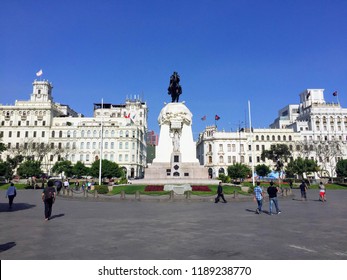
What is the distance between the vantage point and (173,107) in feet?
142

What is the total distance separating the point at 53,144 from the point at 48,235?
266 feet

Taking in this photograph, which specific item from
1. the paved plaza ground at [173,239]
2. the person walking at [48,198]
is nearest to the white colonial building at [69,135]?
the person walking at [48,198]

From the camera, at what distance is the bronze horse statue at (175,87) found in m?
45.2

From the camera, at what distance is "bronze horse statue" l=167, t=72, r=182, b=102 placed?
148ft

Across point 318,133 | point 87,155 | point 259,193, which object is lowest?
point 259,193

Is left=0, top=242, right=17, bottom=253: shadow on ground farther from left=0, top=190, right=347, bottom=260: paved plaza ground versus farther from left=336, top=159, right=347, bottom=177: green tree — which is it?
left=336, top=159, right=347, bottom=177: green tree

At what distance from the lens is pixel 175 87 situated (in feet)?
148

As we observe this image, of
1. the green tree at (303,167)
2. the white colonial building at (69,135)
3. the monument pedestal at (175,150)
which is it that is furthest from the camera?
the white colonial building at (69,135)

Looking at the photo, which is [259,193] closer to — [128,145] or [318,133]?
[128,145]

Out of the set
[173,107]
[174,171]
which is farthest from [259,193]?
[173,107]

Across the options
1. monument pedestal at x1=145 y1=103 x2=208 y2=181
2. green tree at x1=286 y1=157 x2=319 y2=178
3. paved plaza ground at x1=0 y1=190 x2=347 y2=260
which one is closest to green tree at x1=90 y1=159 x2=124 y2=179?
Answer: monument pedestal at x1=145 y1=103 x2=208 y2=181

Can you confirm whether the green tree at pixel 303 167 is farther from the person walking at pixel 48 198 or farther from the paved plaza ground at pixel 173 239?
the person walking at pixel 48 198

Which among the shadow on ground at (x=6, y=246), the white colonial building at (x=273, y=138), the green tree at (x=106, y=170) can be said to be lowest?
the shadow on ground at (x=6, y=246)

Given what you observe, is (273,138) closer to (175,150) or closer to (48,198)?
(175,150)
